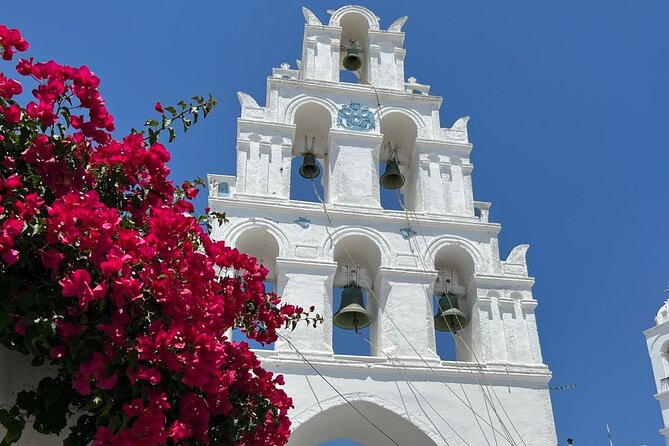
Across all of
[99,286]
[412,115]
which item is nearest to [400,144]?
[412,115]

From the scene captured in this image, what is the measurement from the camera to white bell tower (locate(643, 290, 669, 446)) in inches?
812

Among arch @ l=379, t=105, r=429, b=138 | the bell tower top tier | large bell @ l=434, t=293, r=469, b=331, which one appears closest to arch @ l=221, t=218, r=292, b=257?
large bell @ l=434, t=293, r=469, b=331

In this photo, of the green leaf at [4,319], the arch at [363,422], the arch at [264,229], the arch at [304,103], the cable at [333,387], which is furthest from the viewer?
the arch at [304,103]

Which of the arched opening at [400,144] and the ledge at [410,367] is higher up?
the arched opening at [400,144]

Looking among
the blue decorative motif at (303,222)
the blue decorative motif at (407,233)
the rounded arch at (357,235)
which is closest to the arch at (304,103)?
the blue decorative motif at (303,222)

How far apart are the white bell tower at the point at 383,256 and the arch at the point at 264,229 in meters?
0.02

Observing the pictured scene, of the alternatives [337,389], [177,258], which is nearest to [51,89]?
[177,258]

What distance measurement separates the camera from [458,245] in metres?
9.72

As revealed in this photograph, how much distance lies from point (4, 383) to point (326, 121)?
8.01m

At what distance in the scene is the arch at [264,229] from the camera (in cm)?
908

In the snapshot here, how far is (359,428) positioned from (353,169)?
11.6 feet

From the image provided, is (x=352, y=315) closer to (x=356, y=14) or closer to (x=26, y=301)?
(x=356, y=14)

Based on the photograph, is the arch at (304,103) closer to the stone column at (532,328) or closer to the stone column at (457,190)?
the stone column at (457,190)

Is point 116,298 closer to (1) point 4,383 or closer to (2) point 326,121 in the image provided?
(1) point 4,383
